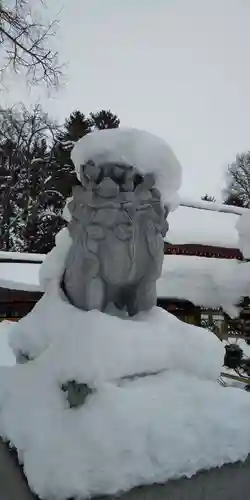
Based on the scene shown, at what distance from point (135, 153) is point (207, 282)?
11.9 feet

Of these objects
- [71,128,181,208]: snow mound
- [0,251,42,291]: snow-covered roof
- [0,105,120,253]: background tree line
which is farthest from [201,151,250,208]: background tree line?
[71,128,181,208]: snow mound

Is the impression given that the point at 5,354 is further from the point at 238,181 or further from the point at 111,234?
the point at 238,181

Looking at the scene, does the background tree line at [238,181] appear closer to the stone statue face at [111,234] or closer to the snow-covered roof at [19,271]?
the snow-covered roof at [19,271]

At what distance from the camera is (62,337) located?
157cm

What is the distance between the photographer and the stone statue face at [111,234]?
1648 mm

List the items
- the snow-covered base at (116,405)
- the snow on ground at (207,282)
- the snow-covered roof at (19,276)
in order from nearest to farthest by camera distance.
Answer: the snow-covered base at (116,405)
the snow on ground at (207,282)
the snow-covered roof at (19,276)

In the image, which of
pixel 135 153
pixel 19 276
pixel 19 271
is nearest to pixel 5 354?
pixel 19 276

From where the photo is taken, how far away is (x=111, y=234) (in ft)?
5.41

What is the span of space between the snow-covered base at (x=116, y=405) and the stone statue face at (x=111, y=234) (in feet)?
0.44

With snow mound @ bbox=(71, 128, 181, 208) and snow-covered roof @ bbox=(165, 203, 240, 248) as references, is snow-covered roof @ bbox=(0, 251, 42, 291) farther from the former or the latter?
snow mound @ bbox=(71, 128, 181, 208)

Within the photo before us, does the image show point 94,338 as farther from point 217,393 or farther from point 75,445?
point 217,393

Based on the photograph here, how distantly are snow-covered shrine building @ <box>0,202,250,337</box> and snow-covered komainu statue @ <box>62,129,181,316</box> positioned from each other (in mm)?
3223

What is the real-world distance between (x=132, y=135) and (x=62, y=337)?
0.82m

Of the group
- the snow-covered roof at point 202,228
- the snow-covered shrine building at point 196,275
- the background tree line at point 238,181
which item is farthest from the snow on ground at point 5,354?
the background tree line at point 238,181
